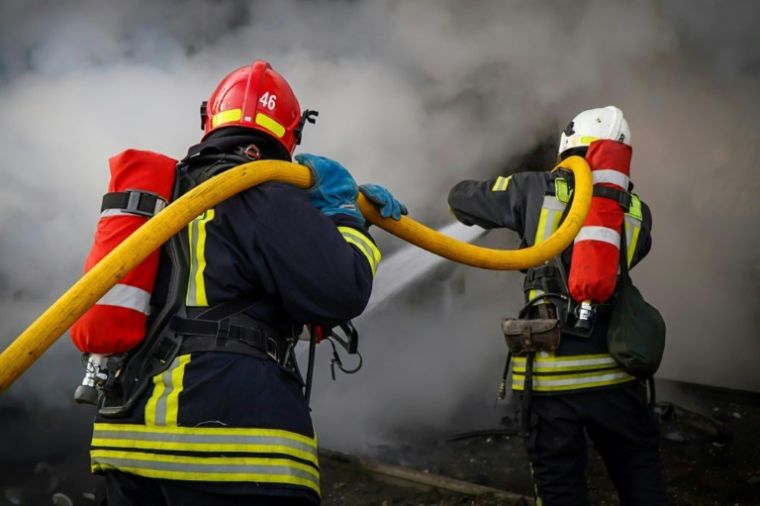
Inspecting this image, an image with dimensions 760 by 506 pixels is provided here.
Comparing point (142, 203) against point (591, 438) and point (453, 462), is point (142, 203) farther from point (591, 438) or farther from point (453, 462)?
point (453, 462)

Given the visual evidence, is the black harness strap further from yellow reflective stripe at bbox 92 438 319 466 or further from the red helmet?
yellow reflective stripe at bbox 92 438 319 466

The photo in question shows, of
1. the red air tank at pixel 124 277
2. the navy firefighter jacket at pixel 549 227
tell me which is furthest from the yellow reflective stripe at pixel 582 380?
the red air tank at pixel 124 277

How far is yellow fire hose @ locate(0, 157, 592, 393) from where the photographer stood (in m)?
1.75

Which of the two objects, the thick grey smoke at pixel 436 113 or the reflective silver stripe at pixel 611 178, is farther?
the thick grey smoke at pixel 436 113

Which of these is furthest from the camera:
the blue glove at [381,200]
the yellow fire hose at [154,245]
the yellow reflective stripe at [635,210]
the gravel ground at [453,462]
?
the gravel ground at [453,462]

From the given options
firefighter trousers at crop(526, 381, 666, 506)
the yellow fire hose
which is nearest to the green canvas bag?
firefighter trousers at crop(526, 381, 666, 506)

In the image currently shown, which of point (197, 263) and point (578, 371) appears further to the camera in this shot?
point (578, 371)

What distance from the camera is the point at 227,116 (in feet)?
8.08

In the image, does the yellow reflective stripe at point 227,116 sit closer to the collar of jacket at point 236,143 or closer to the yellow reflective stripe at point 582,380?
the collar of jacket at point 236,143

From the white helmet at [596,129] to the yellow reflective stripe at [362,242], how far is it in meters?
1.94

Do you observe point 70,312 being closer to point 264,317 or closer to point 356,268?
point 264,317

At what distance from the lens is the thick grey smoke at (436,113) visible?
543 centimetres

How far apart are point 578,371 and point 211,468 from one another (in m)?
2.02

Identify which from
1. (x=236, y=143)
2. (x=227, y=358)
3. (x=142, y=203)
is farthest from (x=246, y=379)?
(x=236, y=143)
